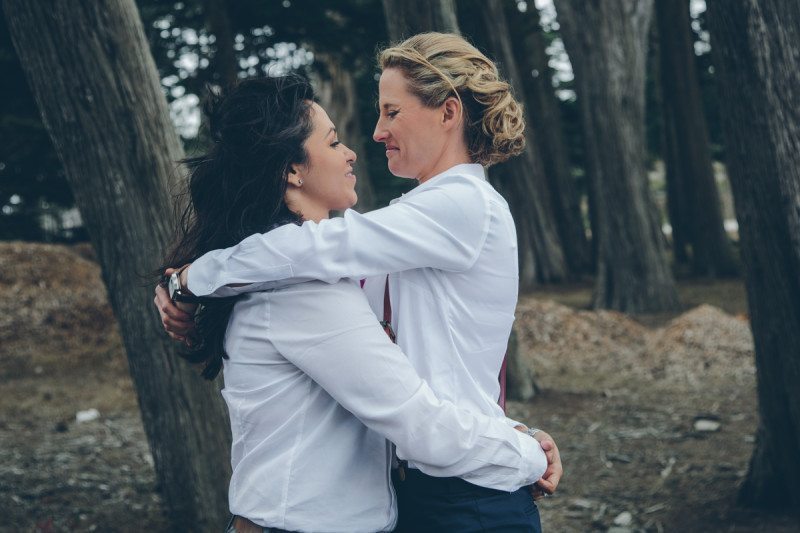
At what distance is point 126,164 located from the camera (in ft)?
15.3

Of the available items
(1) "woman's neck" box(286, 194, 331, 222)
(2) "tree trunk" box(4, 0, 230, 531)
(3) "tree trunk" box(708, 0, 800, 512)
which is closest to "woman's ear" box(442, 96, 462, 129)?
(1) "woman's neck" box(286, 194, 331, 222)

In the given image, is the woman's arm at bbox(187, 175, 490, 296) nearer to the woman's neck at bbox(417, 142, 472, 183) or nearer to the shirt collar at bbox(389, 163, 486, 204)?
the shirt collar at bbox(389, 163, 486, 204)

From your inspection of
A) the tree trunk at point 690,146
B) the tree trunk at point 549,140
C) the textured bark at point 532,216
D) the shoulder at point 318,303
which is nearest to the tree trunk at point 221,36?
the textured bark at point 532,216

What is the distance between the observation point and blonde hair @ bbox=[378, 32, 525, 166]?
246 centimetres

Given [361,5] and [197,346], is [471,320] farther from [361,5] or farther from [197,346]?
[361,5]

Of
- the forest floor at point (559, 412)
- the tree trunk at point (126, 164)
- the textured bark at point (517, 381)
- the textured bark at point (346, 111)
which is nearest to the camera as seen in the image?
the tree trunk at point (126, 164)

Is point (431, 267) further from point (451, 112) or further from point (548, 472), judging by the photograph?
point (548, 472)

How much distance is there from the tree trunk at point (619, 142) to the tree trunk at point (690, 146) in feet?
13.9

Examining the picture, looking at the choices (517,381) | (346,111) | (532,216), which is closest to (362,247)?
(517,381)

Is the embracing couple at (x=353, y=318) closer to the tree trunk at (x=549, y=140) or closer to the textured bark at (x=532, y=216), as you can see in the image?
the textured bark at (x=532, y=216)

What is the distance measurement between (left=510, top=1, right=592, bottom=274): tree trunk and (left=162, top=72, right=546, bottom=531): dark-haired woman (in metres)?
17.3

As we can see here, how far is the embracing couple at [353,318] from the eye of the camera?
2125 mm

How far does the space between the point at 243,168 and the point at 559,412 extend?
6.49 m

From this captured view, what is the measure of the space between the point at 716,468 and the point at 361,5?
27.6 ft
